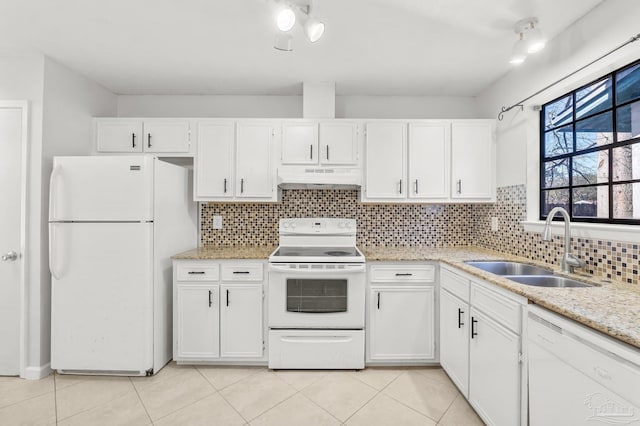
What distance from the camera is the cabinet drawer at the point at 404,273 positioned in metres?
2.38

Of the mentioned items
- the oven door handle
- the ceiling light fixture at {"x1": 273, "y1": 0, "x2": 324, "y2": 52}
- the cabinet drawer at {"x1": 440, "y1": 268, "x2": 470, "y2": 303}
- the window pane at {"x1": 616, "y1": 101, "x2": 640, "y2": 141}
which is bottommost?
the cabinet drawer at {"x1": 440, "y1": 268, "x2": 470, "y2": 303}

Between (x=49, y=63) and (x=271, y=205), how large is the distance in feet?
6.97

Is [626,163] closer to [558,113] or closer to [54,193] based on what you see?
[558,113]

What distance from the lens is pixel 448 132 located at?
273 cm

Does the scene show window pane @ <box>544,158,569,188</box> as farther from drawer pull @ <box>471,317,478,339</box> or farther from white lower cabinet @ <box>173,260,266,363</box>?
white lower cabinet @ <box>173,260,266,363</box>

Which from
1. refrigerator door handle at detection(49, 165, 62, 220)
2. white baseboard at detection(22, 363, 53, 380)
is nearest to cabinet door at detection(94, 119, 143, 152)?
refrigerator door handle at detection(49, 165, 62, 220)

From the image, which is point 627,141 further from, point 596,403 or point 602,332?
point 596,403

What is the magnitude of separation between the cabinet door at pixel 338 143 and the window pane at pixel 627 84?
5.77 feet

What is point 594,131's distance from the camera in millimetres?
1900

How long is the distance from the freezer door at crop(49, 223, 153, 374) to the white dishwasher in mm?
2452

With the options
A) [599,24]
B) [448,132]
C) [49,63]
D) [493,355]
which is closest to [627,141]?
[599,24]

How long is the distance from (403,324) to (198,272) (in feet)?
5.70

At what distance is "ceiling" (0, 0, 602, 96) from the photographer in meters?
1.75

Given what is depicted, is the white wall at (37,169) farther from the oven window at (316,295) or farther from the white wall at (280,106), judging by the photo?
the oven window at (316,295)
